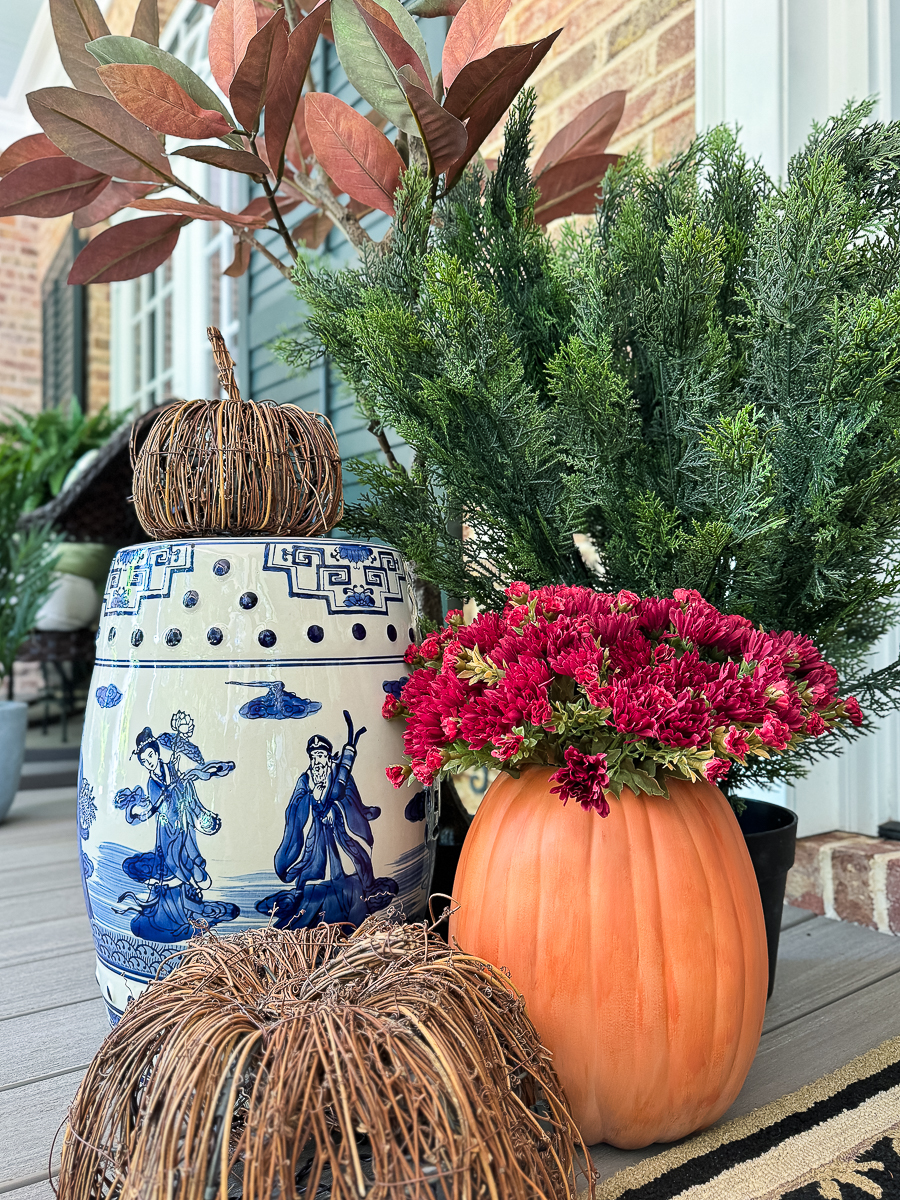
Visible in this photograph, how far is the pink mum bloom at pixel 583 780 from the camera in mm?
634

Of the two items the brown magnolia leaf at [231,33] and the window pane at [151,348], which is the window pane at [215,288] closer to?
the window pane at [151,348]

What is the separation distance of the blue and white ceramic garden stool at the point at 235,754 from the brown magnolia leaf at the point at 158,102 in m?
0.43

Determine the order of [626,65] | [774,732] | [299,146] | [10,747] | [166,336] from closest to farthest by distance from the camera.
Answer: [774,732] < [299,146] < [626,65] < [10,747] < [166,336]

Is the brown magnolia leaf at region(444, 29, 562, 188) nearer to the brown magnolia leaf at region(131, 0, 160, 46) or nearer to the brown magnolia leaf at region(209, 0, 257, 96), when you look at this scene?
the brown magnolia leaf at region(209, 0, 257, 96)

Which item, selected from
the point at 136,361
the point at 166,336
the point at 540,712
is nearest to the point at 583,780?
the point at 540,712

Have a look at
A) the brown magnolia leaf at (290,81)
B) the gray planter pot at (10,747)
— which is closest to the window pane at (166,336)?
the gray planter pot at (10,747)

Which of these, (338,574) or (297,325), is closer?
(338,574)

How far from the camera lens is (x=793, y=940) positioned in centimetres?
116

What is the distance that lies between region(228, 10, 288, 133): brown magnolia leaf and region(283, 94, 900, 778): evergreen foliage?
171 mm

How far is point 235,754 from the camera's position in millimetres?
750

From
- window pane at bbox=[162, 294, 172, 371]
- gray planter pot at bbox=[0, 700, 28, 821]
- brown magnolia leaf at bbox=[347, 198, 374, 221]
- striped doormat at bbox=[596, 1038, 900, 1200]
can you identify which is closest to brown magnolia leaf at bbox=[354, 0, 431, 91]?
brown magnolia leaf at bbox=[347, 198, 374, 221]

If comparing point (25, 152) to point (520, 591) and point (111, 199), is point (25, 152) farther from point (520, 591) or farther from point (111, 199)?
point (520, 591)

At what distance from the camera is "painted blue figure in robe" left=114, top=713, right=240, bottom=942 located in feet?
2.46

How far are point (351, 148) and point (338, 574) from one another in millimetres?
446
